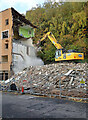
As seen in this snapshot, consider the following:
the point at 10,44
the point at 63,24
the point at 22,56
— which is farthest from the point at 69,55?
the point at 63,24

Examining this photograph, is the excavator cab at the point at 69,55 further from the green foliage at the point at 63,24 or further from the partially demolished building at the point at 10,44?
the partially demolished building at the point at 10,44

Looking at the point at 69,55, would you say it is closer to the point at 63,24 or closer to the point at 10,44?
the point at 10,44

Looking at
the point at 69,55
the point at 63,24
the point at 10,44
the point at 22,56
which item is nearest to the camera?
the point at 10,44

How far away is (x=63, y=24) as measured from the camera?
107 ft

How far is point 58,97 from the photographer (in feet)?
33.8

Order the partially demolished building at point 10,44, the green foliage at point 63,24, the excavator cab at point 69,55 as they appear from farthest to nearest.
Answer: the green foliage at point 63,24 < the excavator cab at point 69,55 < the partially demolished building at point 10,44

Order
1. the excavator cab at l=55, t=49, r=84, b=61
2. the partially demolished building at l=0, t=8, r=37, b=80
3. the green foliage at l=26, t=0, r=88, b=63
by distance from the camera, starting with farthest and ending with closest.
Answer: the green foliage at l=26, t=0, r=88, b=63 → the excavator cab at l=55, t=49, r=84, b=61 → the partially demolished building at l=0, t=8, r=37, b=80

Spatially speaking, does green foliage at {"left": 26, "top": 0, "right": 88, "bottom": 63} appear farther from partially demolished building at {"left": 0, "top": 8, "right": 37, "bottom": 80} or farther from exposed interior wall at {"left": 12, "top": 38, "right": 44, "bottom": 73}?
partially demolished building at {"left": 0, "top": 8, "right": 37, "bottom": 80}

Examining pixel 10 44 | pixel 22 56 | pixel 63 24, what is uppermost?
pixel 63 24

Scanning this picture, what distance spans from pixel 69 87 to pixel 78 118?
640 centimetres

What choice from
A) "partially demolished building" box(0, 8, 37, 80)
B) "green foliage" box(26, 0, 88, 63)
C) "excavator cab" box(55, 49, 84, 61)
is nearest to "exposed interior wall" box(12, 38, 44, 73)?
"partially demolished building" box(0, 8, 37, 80)

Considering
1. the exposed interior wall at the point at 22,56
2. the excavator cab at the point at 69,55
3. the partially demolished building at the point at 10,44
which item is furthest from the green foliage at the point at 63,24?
the partially demolished building at the point at 10,44

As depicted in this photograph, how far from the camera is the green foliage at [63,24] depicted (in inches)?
1148

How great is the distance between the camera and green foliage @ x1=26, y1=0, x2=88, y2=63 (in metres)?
29.2
